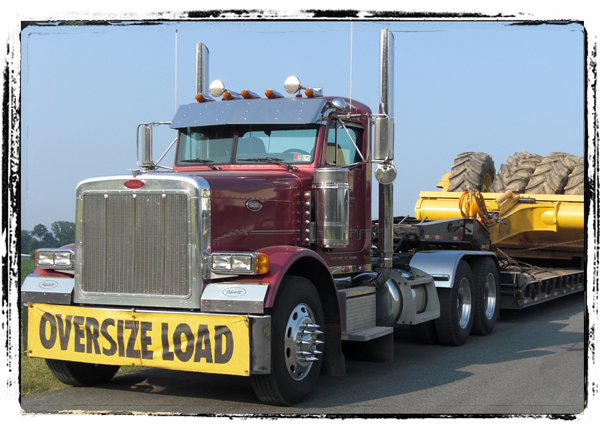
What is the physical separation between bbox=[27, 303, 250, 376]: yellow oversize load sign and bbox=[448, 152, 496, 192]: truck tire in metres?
8.54

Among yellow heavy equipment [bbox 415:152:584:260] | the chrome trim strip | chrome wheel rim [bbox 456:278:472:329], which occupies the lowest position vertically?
chrome wheel rim [bbox 456:278:472:329]

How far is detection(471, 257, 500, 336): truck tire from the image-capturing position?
33.6 feet

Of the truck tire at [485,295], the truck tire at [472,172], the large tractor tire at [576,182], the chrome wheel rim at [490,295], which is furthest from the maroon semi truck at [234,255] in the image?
the large tractor tire at [576,182]

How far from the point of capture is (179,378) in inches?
283

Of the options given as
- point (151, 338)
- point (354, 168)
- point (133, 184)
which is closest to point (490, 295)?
point (354, 168)

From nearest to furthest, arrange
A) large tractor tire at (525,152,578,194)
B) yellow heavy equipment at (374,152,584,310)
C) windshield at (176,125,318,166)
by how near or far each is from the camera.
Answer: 1. windshield at (176,125,318,166)
2. yellow heavy equipment at (374,152,584,310)
3. large tractor tire at (525,152,578,194)

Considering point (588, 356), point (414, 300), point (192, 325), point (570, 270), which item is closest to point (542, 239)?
point (570, 270)

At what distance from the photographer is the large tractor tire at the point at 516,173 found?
1349cm

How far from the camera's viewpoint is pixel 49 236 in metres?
6.75

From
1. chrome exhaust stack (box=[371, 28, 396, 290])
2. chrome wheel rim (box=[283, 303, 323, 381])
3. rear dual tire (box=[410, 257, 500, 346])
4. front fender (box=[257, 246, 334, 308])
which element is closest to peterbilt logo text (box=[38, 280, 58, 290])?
front fender (box=[257, 246, 334, 308])

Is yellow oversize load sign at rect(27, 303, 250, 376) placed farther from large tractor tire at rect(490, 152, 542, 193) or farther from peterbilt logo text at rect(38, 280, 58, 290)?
large tractor tire at rect(490, 152, 542, 193)

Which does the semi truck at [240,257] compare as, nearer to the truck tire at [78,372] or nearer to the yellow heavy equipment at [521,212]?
the truck tire at [78,372]

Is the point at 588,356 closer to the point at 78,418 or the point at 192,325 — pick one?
the point at 192,325

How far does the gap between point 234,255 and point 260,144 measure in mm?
1866
